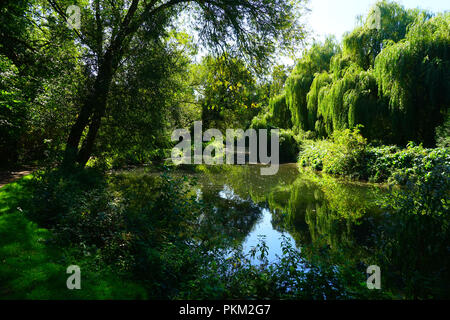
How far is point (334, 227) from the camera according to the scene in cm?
587

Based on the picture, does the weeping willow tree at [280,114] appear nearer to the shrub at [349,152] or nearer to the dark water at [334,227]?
the shrub at [349,152]

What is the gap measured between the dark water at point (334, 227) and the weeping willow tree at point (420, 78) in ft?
12.2

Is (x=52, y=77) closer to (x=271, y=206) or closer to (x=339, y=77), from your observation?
(x=271, y=206)

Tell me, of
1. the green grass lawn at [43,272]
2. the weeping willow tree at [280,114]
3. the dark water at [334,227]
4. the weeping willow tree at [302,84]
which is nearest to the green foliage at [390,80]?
the weeping willow tree at [302,84]

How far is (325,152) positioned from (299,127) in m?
4.90

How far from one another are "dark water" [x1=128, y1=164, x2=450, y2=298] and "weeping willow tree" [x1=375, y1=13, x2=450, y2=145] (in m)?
3.71

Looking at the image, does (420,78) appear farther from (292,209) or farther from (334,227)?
(334,227)

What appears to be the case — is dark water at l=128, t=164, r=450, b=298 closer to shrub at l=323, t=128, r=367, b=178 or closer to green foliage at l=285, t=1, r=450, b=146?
shrub at l=323, t=128, r=367, b=178

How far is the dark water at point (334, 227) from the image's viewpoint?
343 cm

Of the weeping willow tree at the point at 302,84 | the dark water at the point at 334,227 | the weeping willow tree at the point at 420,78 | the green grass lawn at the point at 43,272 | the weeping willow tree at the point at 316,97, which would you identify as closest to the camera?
the green grass lawn at the point at 43,272

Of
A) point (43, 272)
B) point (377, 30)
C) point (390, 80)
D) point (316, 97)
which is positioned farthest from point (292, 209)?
point (377, 30)

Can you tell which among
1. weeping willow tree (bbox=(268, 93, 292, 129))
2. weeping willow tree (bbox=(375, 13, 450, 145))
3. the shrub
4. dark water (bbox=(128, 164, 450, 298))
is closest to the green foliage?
weeping willow tree (bbox=(375, 13, 450, 145))

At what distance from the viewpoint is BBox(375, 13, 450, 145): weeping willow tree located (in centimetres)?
1017

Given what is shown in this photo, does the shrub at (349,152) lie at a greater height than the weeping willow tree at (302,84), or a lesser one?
lesser
